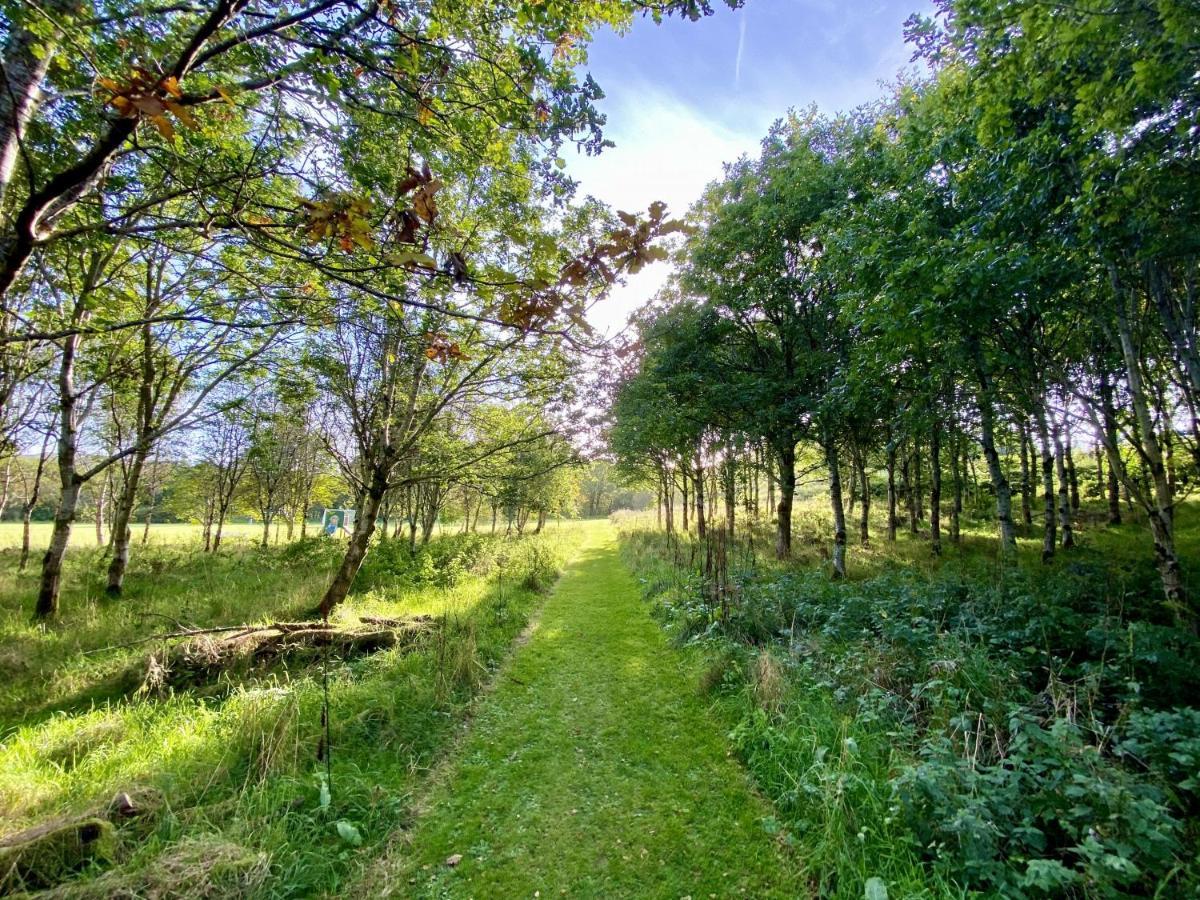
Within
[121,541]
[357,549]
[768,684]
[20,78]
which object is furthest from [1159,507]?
[121,541]

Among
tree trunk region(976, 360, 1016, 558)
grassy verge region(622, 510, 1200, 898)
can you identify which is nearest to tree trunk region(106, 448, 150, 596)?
grassy verge region(622, 510, 1200, 898)

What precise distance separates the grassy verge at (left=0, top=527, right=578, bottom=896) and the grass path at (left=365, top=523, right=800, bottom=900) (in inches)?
18.9

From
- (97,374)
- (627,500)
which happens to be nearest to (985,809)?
(97,374)

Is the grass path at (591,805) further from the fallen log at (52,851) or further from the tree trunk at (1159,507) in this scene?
the tree trunk at (1159,507)

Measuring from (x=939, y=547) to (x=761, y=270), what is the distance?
33.7ft

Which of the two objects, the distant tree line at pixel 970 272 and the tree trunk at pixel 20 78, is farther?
the distant tree line at pixel 970 272

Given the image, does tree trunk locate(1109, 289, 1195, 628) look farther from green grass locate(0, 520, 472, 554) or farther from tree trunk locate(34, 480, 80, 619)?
green grass locate(0, 520, 472, 554)

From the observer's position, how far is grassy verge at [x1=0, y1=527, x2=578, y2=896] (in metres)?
3.12

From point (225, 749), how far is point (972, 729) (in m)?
7.16

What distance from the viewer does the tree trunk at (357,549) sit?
856 centimetres

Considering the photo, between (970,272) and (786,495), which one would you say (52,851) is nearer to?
(970,272)

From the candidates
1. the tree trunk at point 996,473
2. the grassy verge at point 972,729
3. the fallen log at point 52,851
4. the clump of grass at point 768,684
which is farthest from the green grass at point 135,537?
the tree trunk at point 996,473

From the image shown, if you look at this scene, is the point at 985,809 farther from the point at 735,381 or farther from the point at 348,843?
the point at 735,381

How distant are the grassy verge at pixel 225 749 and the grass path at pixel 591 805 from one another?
0.48m
